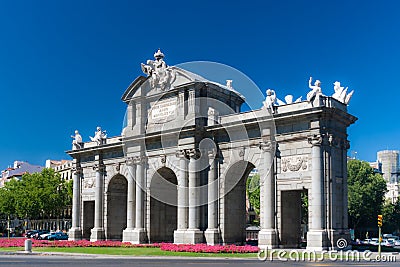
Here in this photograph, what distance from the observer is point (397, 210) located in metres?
90.6

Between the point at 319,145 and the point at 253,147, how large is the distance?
638 centimetres

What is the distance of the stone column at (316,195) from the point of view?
39.2 m

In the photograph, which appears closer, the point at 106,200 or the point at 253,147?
the point at 253,147

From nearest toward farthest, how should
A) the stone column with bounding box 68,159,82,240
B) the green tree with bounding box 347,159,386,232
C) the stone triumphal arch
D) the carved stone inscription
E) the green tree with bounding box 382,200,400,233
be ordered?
the stone triumphal arch → the carved stone inscription → the stone column with bounding box 68,159,82,240 → the green tree with bounding box 347,159,386,232 → the green tree with bounding box 382,200,400,233

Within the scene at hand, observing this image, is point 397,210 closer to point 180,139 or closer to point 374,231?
point 374,231

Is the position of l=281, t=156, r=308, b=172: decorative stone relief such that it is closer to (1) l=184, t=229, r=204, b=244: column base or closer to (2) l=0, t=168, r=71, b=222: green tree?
(1) l=184, t=229, r=204, b=244: column base

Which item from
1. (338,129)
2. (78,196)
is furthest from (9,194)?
(338,129)

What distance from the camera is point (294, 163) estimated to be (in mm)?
41656

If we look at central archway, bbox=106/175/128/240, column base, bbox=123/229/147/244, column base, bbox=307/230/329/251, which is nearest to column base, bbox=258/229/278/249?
column base, bbox=307/230/329/251

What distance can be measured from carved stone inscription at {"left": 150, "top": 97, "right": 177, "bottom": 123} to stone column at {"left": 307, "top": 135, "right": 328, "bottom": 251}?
14.8 meters

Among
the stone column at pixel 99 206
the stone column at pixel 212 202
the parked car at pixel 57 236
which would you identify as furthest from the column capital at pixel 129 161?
the parked car at pixel 57 236

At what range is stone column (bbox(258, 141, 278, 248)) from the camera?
41.7 meters

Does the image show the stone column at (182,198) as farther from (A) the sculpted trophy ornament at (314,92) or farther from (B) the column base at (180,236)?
(A) the sculpted trophy ornament at (314,92)

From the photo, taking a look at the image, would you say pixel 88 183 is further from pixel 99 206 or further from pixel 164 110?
pixel 164 110
